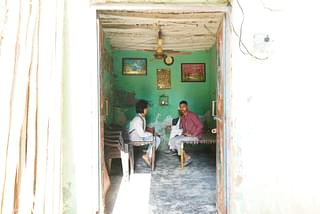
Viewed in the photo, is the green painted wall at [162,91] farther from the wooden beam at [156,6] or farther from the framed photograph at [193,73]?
the wooden beam at [156,6]

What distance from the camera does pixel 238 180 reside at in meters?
3.09

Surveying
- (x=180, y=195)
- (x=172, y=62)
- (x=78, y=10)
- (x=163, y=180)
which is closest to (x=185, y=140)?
(x=163, y=180)

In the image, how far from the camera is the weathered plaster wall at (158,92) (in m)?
7.41

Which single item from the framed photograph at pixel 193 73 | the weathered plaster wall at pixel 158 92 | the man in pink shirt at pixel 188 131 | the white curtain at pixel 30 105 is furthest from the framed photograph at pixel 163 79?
the white curtain at pixel 30 105

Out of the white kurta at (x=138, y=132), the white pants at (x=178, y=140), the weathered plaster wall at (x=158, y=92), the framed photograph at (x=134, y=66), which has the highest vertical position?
the framed photograph at (x=134, y=66)

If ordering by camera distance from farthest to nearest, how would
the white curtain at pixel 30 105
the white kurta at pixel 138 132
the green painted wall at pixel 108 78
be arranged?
the green painted wall at pixel 108 78, the white kurta at pixel 138 132, the white curtain at pixel 30 105

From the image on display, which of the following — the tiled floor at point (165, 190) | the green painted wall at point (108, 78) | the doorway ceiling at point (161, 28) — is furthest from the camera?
the green painted wall at point (108, 78)

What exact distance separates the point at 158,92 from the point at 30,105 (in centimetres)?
510

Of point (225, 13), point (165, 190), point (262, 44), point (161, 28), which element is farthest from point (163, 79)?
point (262, 44)

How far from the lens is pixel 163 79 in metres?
7.48

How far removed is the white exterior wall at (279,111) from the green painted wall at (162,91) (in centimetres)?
429

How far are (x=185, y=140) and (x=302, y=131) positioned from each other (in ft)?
9.73

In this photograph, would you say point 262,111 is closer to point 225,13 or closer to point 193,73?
point 225,13

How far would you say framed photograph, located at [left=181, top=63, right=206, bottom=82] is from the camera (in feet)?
24.6
